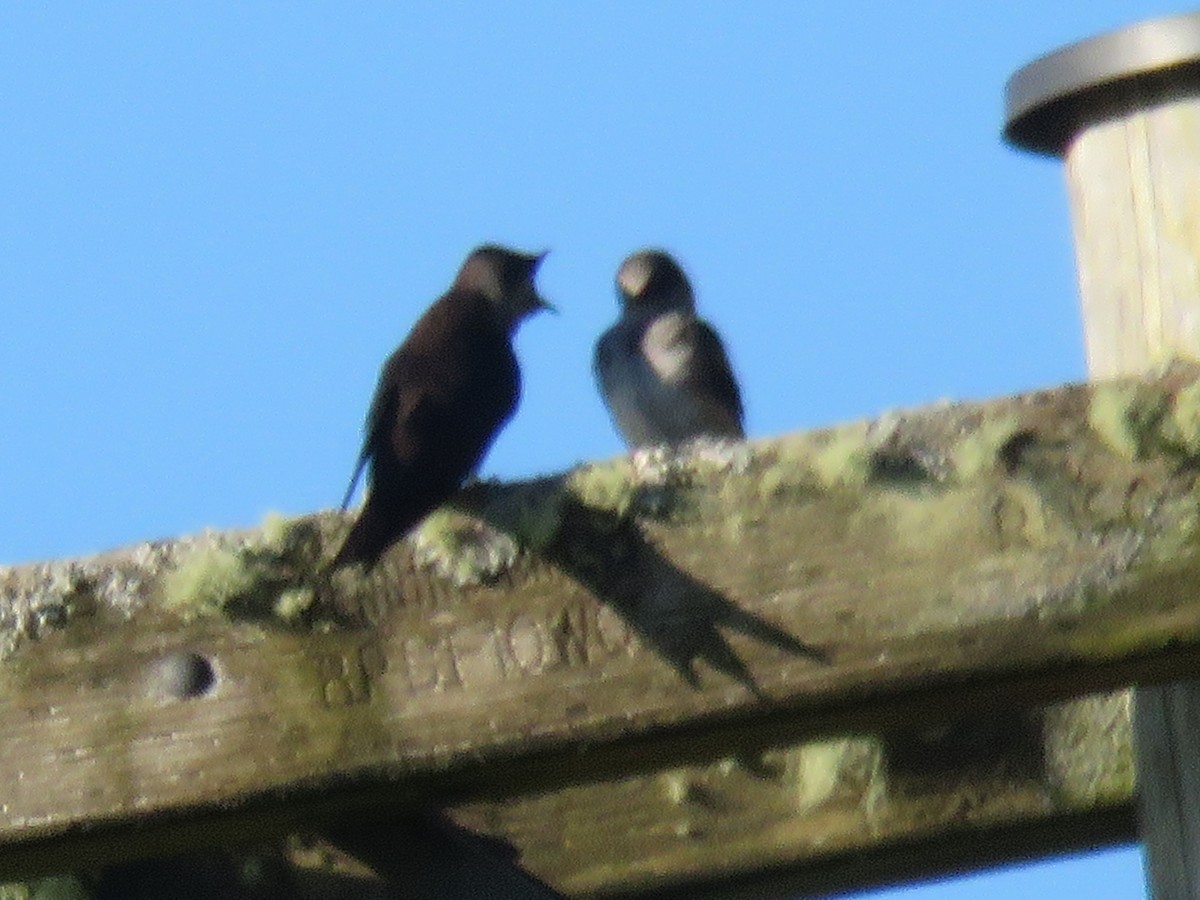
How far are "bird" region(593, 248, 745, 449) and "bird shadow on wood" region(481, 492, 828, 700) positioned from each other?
403cm

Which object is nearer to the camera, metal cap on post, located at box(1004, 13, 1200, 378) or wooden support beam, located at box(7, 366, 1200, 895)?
wooden support beam, located at box(7, 366, 1200, 895)

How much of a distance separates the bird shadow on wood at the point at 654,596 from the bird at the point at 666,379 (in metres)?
4.03

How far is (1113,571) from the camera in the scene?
1.44m

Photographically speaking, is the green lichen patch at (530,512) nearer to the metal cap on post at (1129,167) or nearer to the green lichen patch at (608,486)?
the green lichen patch at (608,486)

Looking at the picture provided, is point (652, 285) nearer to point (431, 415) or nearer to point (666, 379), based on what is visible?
point (666, 379)

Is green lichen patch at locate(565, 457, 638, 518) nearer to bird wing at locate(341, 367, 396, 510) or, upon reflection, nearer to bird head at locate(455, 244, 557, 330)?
bird wing at locate(341, 367, 396, 510)

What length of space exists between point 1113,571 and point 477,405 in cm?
140

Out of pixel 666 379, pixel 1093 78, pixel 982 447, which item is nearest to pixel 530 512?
pixel 982 447

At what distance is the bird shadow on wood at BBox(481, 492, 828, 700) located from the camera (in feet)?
4.85

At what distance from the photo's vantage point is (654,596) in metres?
1.50

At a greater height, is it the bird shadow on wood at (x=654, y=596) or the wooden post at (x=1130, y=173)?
the wooden post at (x=1130, y=173)

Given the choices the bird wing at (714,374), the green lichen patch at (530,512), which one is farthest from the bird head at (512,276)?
the green lichen patch at (530,512)

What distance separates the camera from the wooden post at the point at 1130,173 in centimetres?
180

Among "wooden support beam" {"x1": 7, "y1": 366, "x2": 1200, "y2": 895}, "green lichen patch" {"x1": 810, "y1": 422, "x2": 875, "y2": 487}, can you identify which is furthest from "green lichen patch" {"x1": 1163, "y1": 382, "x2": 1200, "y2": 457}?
"green lichen patch" {"x1": 810, "y1": 422, "x2": 875, "y2": 487}
